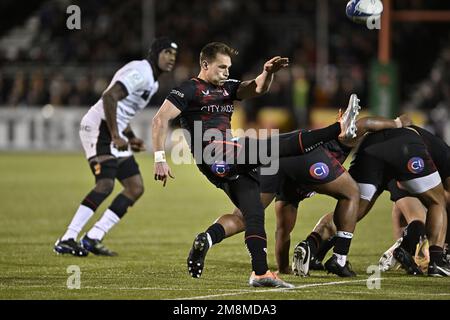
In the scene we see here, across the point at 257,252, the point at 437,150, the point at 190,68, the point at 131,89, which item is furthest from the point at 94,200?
the point at 190,68

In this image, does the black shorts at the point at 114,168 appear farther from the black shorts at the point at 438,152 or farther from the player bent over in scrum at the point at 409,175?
the black shorts at the point at 438,152

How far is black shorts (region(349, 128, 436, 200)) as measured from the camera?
9.38 meters

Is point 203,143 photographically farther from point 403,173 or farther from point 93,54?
point 93,54

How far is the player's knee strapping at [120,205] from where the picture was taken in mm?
11500

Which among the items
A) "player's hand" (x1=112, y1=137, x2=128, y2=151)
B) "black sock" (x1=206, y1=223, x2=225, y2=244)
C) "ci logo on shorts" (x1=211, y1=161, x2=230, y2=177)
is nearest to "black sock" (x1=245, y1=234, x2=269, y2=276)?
"black sock" (x1=206, y1=223, x2=225, y2=244)

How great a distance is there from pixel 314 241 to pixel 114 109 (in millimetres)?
2796

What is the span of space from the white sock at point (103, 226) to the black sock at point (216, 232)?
8.98ft

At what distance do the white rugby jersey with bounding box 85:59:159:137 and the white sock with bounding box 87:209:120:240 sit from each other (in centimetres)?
92

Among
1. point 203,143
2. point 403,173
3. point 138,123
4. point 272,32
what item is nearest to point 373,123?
point 403,173

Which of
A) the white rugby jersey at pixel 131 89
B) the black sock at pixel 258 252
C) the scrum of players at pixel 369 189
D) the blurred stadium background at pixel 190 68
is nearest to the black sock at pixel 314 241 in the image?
the scrum of players at pixel 369 189

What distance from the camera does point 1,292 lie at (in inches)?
326

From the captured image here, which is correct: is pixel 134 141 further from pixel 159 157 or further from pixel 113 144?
pixel 159 157

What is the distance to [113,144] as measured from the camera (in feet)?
37.2

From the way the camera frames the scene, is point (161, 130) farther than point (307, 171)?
No
